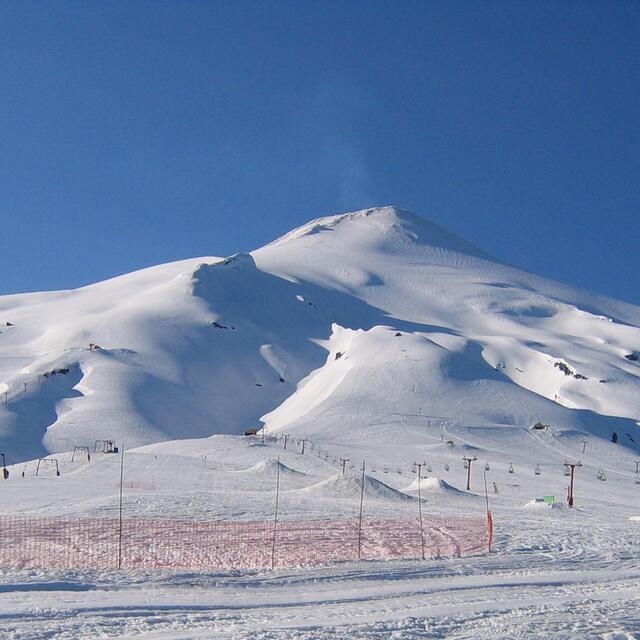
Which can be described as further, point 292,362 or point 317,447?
point 292,362

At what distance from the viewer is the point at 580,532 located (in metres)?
27.7

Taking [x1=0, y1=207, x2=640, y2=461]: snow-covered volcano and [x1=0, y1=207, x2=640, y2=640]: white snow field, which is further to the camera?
[x1=0, y1=207, x2=640, y2=461]: snow-covered volcano

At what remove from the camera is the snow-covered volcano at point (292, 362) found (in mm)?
92312

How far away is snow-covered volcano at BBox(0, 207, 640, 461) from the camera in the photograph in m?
92.3

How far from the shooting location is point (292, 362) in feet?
445

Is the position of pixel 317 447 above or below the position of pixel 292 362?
below

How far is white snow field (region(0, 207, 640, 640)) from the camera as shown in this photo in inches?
582

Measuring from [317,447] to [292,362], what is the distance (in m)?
66.0

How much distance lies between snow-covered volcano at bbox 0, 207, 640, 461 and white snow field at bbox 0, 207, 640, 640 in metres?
0.48

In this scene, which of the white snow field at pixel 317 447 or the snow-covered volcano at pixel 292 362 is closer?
the white snow field at pixel 317 447

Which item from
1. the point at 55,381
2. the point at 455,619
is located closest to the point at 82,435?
the point at 55,381

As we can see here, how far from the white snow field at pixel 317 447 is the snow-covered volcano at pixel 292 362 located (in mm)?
480

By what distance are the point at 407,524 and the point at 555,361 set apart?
120 m

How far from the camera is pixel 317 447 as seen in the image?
69.7 m
